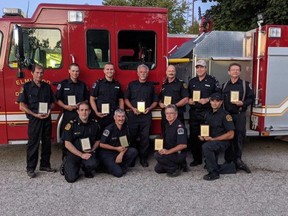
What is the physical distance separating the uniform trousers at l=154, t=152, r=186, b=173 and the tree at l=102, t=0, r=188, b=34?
47.6 feet

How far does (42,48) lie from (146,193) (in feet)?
8.50

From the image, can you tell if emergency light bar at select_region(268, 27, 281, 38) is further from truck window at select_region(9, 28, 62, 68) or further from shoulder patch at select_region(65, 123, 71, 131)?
shoulder patch at select_region(65, 123, 71, 131)

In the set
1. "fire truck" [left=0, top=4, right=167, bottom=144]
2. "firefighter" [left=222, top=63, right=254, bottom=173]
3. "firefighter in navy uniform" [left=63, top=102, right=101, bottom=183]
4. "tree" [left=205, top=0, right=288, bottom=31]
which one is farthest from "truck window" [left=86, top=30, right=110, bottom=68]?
"tree" [left=205, top=0, right=288, bottom=31]

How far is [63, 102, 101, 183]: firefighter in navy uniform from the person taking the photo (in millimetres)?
4469

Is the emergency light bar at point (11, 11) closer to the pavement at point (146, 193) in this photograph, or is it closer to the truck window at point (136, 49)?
the truck window at point (136, 49)

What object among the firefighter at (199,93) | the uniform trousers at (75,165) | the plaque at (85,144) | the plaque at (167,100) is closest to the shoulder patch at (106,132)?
the plaque at (85,144)

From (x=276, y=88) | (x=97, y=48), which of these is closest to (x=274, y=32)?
(x=276, y=88)

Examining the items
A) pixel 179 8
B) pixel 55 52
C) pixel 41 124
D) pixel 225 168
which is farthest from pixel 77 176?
pixel 179 8

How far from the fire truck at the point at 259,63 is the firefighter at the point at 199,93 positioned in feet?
1.22

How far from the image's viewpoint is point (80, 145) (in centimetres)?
458

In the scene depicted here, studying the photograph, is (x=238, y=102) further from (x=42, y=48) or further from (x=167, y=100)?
(x=42, y=48)

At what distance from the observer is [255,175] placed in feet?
15.6

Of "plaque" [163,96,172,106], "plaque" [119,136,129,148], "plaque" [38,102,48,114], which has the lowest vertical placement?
"plaque" [119,136,129,148]

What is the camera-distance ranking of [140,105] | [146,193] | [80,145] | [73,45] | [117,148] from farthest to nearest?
[140,105] < [73,45] < [117,148] < [80,145] < [146,193]
